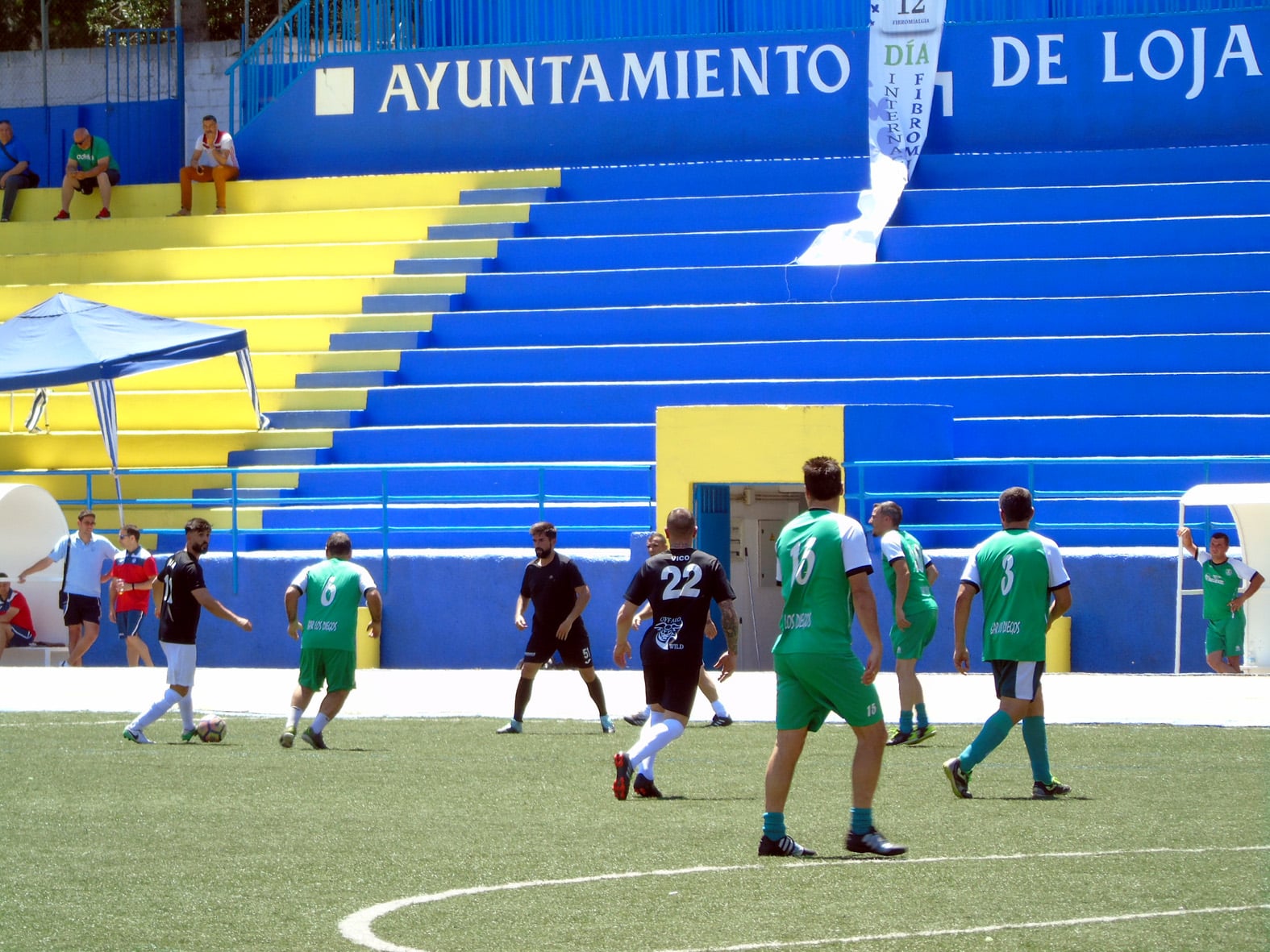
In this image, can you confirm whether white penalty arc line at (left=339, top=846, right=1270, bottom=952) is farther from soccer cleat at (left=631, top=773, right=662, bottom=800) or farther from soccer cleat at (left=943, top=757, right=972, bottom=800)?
soccer cleat at (left=631, top=773, right=662, bottom=800)

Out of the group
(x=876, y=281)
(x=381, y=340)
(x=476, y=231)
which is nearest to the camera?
(x=876, y=281)

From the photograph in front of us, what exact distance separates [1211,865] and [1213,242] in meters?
16.1

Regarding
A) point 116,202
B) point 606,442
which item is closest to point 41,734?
point 606,442

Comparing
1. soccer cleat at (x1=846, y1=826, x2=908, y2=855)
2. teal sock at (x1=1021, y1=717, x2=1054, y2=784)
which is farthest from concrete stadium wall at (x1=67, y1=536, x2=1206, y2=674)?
soccer cleat at (x1=846, y1=826, x2=908, y2=855)

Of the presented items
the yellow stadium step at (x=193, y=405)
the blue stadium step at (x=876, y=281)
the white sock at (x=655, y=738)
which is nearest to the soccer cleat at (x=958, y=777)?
the white sock at (x=655, y=738)

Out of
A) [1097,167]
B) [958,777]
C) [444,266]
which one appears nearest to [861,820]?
[958,777]

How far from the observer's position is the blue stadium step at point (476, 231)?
25.4 metres

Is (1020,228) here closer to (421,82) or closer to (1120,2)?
(1120,2)

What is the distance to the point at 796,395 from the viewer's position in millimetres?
21781

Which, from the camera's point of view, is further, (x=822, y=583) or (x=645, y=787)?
(x=645, y=787)

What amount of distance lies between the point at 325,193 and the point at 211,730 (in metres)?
15.0

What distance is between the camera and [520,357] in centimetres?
2323

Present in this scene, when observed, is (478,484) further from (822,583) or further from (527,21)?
(822,583)

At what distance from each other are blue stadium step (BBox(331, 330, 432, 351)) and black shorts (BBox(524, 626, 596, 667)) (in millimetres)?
10066
